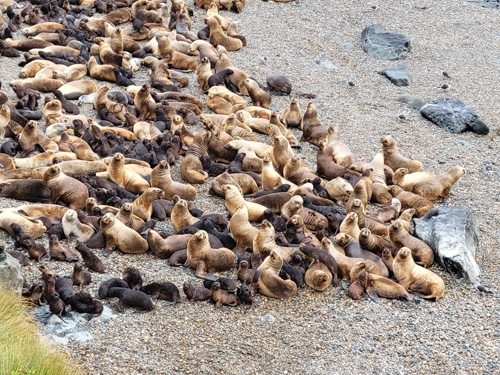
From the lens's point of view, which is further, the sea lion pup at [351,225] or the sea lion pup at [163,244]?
the sea lion pup at [351,225]

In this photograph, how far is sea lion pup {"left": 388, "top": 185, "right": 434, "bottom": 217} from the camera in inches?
436

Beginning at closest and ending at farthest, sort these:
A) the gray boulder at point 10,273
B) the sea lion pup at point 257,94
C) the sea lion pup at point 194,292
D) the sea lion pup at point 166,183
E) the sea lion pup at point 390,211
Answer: the gray boulder at point 10,273
the sea lion pup at point 194,292
the sea lion pup at point 166,183
the sea lion pup at point 390,211
the sea lion pup at point 257,94

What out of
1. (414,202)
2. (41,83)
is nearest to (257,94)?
(41,83)

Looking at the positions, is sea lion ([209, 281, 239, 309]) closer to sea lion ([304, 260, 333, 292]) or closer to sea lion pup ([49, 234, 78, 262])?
sea lion ([304, 260, 333, 292])

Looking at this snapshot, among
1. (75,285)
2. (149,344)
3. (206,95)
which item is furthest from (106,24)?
(149,344)

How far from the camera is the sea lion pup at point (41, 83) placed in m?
13.2

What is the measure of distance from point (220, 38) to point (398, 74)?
Answer: 4.03 meters

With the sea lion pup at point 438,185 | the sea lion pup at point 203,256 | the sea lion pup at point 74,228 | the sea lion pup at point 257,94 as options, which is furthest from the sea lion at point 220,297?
the sea lion pup at point 257,94

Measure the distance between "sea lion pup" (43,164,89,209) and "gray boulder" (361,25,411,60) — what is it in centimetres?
1043

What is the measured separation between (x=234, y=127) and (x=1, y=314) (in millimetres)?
7094

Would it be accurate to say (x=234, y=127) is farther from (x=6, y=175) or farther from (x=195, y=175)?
(x=6, y=175)

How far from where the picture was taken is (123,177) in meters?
10.4

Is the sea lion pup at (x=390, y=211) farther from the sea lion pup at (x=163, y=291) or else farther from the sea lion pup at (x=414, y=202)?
the sea lion pup at (x=163, y=291)

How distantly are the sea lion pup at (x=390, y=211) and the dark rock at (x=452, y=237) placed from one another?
13.1 inches
